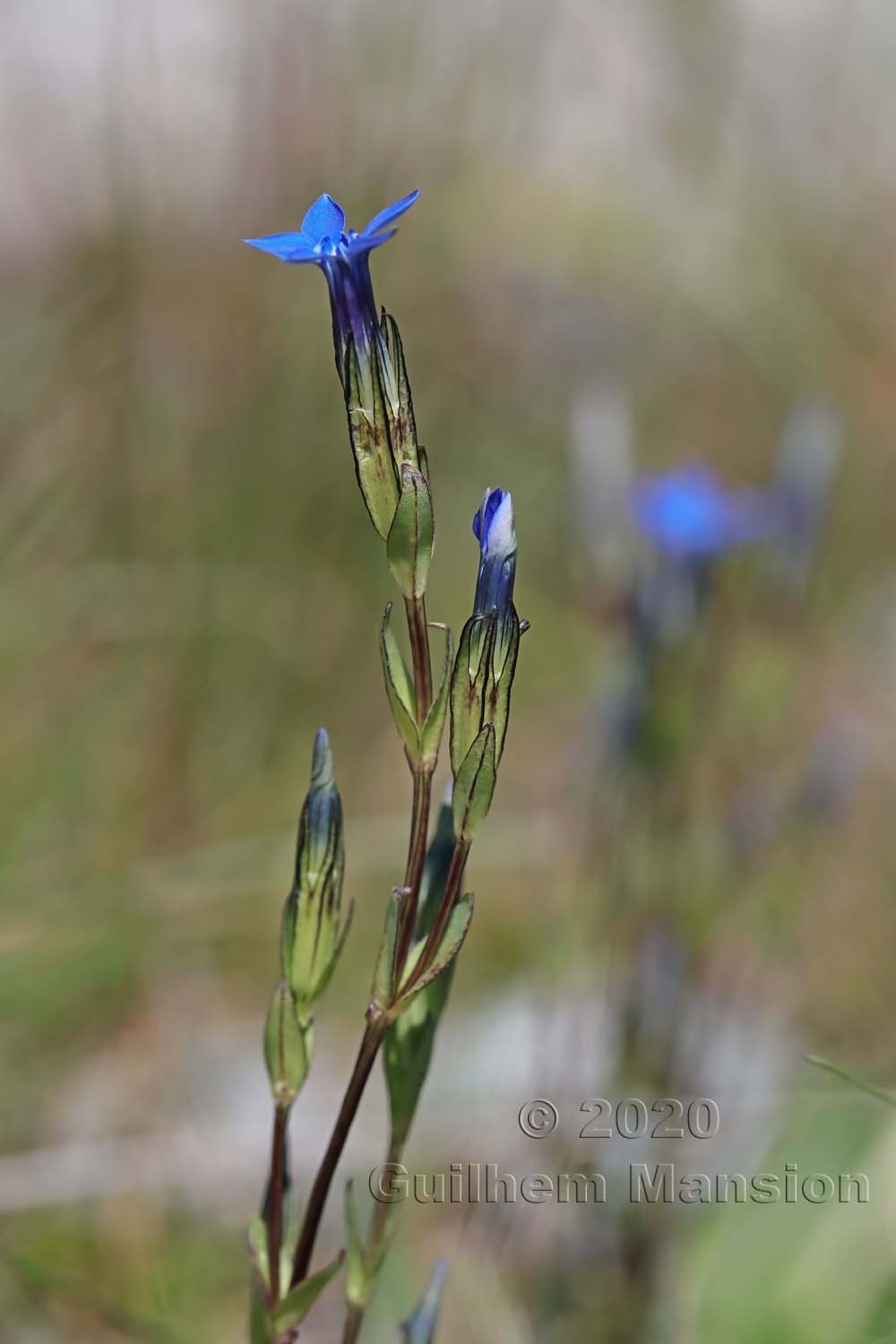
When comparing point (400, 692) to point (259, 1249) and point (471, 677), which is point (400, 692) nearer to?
point (471, 677)

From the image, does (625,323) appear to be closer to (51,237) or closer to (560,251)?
(560,251)

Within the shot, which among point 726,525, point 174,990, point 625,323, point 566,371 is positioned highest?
point 625,323

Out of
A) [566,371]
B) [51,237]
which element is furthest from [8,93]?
[566,371]

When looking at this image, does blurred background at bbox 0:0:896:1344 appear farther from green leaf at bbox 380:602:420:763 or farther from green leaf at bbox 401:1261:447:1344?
green leaf at bbox 380:602:420:763

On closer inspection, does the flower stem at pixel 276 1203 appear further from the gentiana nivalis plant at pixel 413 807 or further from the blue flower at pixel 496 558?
the blue flower at pixel 496 558

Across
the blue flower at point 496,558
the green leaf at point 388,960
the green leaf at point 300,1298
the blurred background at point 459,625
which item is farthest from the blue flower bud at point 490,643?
the blurred background at point 459,625

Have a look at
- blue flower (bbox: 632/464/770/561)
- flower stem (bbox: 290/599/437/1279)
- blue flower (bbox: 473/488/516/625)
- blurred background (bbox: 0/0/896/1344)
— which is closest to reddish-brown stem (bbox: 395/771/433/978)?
flower stem (bbox: 290/599/437/1279)

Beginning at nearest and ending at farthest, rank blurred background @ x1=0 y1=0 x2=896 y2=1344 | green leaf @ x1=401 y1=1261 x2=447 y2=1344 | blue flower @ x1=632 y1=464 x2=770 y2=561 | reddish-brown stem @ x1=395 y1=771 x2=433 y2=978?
reddish-brown stem @ x1=395 y1=771 x2=433 y2=978
green leaf @ x1=401 y1=1261 x2=447 y2=1344
blurred background @ x1=0 y1=0 x2=896 y2=1344
blue flower @ x1=632 y1=464 x2=770 y2=561
